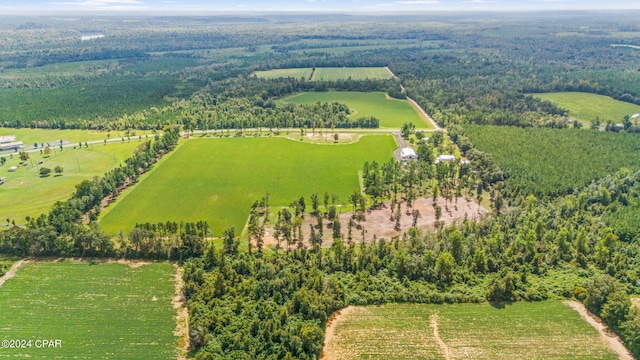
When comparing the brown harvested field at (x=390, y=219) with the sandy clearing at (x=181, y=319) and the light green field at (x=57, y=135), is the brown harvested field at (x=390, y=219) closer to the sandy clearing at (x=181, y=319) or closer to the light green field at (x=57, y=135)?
the sandy clearing at (x=181, y=319)

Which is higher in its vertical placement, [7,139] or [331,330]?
[7,139]

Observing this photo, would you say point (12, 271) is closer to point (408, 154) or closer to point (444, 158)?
point (408, 154)

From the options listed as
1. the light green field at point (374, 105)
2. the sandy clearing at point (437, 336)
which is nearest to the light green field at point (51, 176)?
the sandy clearing at point (437, 336)

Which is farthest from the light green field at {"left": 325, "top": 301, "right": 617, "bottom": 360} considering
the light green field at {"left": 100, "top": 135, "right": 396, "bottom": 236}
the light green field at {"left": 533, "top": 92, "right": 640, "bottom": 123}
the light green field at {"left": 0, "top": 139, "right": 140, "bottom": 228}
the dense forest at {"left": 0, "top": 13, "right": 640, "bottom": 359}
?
the light green field at {"left": 533, "top": 92, "right": 640, "bottom": 123}

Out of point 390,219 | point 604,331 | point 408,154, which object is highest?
point 408,154

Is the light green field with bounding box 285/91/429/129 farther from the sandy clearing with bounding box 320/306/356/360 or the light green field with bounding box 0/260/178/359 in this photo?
the light green field with bounding box 0/260/178/359

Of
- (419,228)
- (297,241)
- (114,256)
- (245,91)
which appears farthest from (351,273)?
(245,91)

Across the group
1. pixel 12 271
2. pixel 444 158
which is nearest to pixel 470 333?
pixel 444 158
